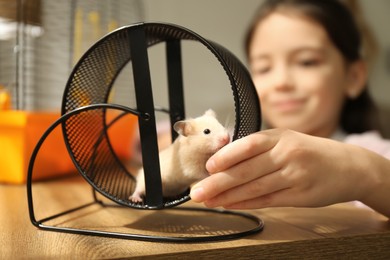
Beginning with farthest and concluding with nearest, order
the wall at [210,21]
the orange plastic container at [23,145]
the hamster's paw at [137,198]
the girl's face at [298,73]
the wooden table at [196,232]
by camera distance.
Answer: the wall at [210,21] → the girl's face at [298,73] → the orange plastic container at [23,145] → the hamster's paw at [137,198] → the wooden table at [196,232]

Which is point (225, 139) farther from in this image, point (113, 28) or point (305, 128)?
point (305, 128)

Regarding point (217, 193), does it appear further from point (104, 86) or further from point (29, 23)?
point (29, 23)

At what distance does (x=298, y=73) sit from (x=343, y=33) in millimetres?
231

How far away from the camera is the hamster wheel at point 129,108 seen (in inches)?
19.4

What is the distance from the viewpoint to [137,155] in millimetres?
1438

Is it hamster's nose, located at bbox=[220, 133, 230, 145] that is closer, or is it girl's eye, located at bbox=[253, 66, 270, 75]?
hamster's nose, located at bbox=[220, 133, 230, 145]

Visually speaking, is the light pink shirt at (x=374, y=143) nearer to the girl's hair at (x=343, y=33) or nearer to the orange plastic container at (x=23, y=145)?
the girl's hair at (x=343, y=33)

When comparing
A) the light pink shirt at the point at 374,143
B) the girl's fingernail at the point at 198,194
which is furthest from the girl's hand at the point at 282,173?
the light pink shirt at the point at 374,143

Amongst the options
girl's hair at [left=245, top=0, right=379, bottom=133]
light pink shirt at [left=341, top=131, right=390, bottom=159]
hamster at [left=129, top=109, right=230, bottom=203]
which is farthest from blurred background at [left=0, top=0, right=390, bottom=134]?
light pink shirt at [left=341, top=131, right=390, bottom=159]

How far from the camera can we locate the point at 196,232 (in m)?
0.51

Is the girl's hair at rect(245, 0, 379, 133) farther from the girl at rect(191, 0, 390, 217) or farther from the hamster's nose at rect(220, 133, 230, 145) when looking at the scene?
the hamster's nose at rect(220, 133, 230, 145)

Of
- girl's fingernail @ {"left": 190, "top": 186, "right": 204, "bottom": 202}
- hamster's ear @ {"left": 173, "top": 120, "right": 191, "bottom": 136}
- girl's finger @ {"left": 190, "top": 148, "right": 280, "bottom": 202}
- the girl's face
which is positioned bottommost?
girl's fingernail @ {"left": 190, "top": 186, "right": 204, "bottom": 202}

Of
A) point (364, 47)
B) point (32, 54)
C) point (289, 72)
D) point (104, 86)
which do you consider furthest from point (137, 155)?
point (364, 47)

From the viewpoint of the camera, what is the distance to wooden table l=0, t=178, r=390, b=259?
1.41 feet
